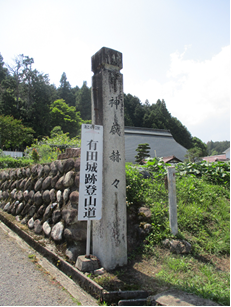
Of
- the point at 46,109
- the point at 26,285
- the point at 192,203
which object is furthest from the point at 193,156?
the point at 46,109

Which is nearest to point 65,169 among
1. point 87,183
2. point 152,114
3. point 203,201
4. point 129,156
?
point 87,183

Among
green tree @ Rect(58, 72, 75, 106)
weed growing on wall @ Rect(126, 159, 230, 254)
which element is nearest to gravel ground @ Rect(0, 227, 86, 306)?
weed growing on wall @ Rect(126, 159, 230, 254)

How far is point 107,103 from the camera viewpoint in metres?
3.17

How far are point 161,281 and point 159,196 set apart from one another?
73.4 inches

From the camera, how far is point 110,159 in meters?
3.09

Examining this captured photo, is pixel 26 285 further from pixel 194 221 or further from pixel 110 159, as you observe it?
pixel 194 221

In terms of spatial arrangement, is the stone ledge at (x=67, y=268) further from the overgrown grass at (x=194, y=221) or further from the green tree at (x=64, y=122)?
the green tree at (x=64, y=122)

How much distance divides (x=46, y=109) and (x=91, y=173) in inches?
1144

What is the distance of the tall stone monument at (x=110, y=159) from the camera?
294cm

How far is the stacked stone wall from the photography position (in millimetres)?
3471

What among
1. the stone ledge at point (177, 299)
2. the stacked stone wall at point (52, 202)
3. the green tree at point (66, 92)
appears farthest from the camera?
the green tree at point (66, 92)

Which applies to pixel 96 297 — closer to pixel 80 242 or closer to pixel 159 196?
pixel 80 242

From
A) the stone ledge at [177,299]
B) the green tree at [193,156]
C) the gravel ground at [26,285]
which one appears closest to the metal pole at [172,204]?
the stone ledge at [177,299]

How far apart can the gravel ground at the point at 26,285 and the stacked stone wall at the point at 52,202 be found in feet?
1.67
